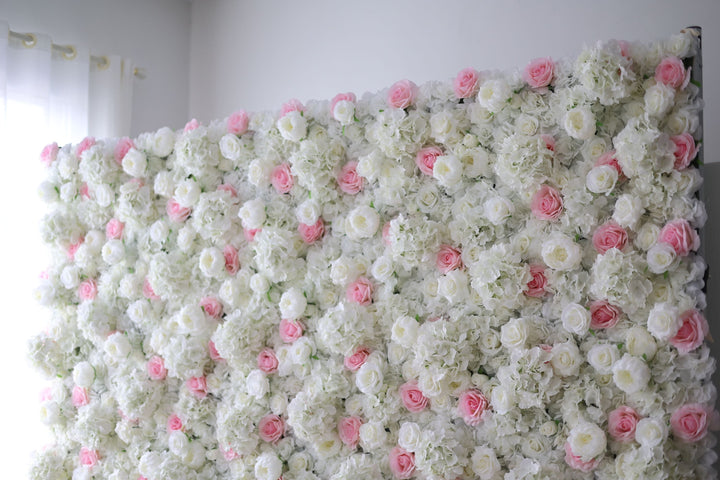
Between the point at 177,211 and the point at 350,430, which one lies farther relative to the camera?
the point at 177,211

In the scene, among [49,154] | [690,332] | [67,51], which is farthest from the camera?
[67,51]

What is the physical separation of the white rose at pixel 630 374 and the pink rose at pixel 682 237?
0.28 m

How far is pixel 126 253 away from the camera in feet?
7.91

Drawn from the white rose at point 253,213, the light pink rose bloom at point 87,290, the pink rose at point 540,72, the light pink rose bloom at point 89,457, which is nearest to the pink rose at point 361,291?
the white rose at point 253,213

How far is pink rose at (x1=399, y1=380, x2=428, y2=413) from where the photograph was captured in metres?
1.88

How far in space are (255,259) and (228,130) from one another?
45cm

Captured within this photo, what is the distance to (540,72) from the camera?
177 cm

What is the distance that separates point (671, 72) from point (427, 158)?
0.64 metres

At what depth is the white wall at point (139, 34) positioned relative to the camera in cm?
293

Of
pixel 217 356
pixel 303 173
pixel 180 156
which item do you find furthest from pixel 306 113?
pixel 217 356

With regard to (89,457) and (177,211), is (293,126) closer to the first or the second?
(177,211)

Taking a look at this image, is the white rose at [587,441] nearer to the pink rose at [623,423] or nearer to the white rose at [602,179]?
the pink rose at [623,423]

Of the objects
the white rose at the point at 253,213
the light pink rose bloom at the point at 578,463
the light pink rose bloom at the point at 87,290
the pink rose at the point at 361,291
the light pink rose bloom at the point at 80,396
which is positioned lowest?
the light pink rose bloom at the point at 80,396

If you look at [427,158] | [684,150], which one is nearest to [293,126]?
[427,158]
